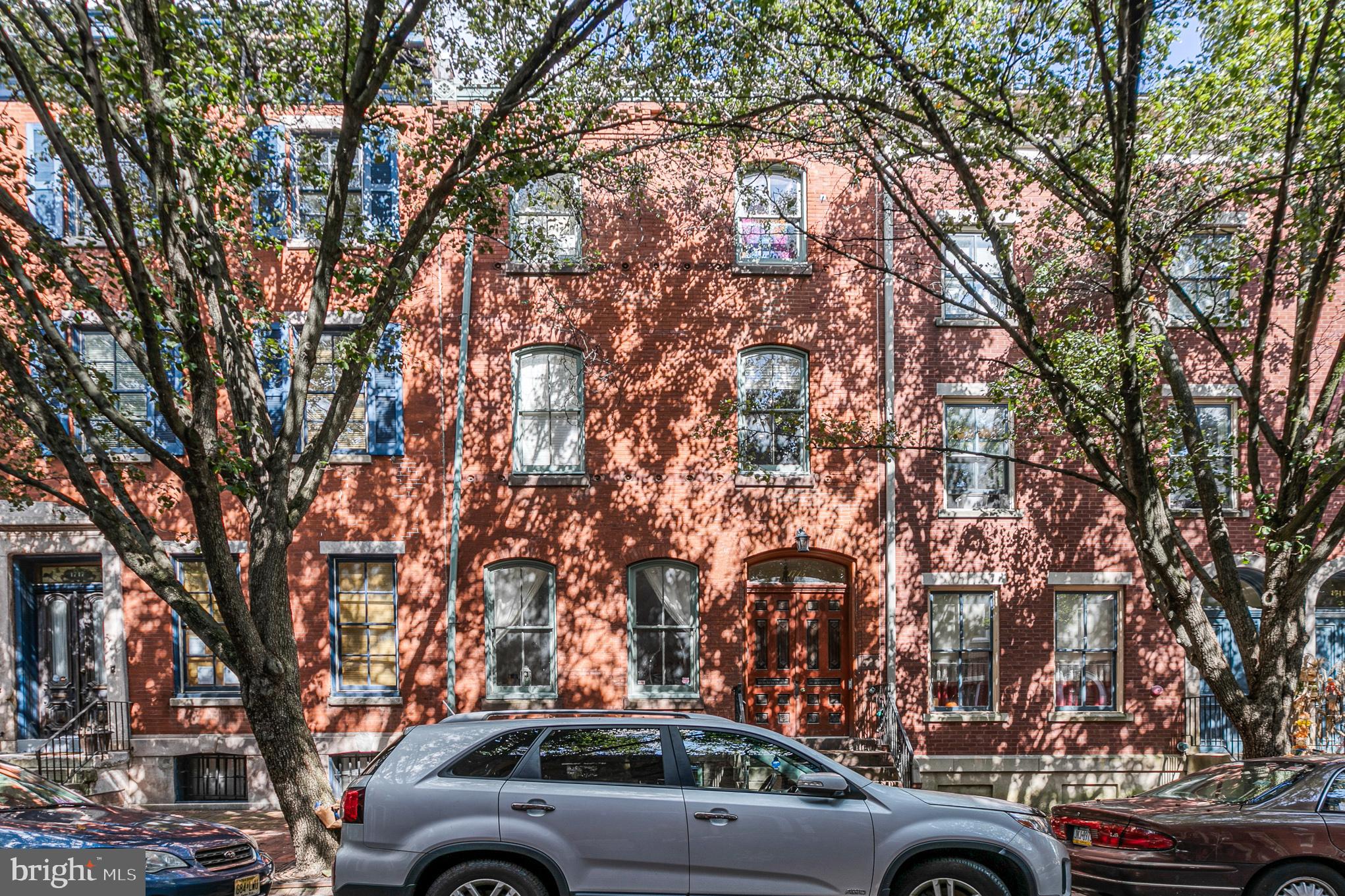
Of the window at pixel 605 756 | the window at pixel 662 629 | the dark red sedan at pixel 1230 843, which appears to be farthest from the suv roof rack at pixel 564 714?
the window at pixel 662 629

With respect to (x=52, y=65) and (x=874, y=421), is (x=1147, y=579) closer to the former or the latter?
(x=874, y=421)

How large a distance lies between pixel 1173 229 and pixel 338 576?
1152cm

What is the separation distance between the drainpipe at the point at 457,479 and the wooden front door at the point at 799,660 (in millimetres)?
4366

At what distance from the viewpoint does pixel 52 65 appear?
7.97m

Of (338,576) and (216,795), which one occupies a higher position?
(338,576)

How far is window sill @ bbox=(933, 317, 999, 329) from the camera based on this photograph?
1315 centimetres

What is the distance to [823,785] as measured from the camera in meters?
5.95

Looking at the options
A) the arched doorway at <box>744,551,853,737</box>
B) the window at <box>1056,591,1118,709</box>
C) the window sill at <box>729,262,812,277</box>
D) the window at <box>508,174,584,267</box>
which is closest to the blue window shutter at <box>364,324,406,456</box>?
the window at <box>508,174,584,267</box>

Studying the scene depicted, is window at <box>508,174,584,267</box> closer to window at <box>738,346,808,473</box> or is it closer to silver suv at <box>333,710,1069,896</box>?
window at <box>738,346,808,473</box>

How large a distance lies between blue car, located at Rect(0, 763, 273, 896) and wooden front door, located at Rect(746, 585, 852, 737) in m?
7.53

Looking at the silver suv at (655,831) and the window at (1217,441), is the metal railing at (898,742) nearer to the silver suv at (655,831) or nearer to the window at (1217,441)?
the window at (1217,441)

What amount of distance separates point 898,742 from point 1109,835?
17.3ft

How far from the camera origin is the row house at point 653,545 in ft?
41.2

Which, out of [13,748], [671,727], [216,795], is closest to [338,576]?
[216,795]
